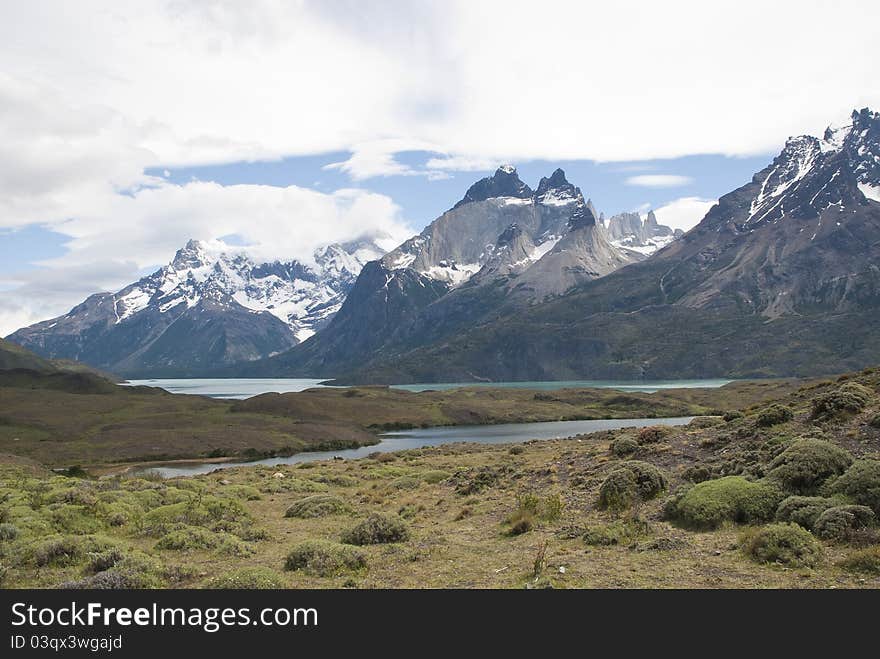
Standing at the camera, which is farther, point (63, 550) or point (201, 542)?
point (201, 542)

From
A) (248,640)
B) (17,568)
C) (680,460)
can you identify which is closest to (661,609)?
(248,640)

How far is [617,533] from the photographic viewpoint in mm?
21688

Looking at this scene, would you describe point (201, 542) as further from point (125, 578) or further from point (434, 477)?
point (434, 477)

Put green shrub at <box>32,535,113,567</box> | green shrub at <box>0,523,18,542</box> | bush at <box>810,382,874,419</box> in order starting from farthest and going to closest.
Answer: bush at <box>810,382,874,419</box>, green shrub at <box>0,523,18,542</box>, green shrub at <box>32,535,113,567</box>

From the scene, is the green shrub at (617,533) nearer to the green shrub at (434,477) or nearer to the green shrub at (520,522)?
the green shrub at (520,522)

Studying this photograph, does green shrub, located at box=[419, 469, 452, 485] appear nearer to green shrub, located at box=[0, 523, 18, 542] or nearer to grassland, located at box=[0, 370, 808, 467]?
green shrub, located at box=[0, 523, 18, 542]

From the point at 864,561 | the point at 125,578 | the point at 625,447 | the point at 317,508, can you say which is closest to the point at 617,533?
the point at 864,561

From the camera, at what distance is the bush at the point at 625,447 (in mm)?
38438

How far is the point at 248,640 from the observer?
12.9 m

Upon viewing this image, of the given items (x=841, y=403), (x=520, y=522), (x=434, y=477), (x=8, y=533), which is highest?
(x=841, y=403)

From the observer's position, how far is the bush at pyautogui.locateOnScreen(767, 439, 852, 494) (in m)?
22.9

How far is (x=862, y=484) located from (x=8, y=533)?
2926cm

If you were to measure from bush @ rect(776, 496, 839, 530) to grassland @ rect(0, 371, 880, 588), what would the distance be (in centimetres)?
5

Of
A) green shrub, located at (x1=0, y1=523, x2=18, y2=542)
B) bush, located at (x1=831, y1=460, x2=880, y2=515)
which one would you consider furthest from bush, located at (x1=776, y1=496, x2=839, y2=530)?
green shrub, located at (x1=0, y1=523, x2=18, y2=542)
